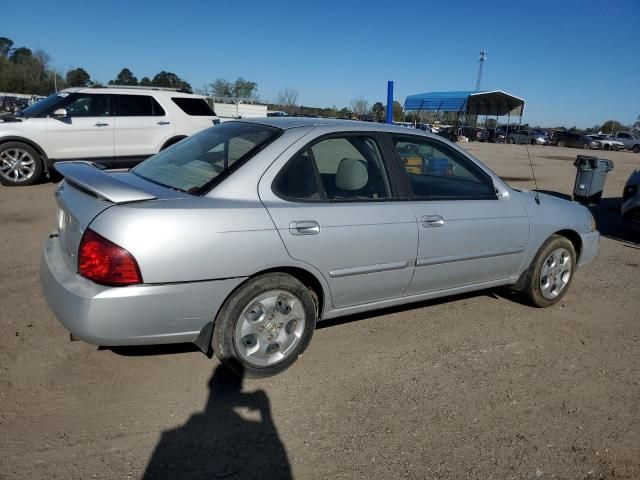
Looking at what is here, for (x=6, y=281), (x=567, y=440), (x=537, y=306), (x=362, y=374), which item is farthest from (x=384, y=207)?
(x=6, y=281)

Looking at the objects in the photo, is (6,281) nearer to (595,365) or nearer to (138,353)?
(138,353)

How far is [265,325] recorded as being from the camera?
3162mm

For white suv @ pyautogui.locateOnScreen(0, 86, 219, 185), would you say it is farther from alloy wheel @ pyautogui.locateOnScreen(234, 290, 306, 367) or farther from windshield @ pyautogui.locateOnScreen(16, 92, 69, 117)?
alloy wheel @ pyautogui.locateOnScreen(234, 290, 306, 367)

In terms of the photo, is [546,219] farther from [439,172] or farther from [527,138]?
[527,138]

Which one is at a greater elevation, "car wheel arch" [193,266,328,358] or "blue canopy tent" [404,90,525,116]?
"blue canopy tent" [404,90,525,116]

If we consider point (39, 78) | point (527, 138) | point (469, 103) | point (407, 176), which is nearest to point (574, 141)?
point (527, 138)

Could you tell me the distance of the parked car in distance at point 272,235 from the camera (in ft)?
8.86

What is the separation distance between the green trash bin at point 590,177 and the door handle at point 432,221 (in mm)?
8131

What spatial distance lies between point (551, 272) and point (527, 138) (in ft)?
147

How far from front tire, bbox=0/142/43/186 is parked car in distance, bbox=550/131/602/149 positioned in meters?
44.3

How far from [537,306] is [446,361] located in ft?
5.18

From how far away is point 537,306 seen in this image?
4734 mm

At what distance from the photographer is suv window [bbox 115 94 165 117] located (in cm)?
965

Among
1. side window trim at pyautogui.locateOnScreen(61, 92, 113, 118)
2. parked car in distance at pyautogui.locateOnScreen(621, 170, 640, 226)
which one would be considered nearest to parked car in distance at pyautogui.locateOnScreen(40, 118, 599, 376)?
parked car in distance at pyautogui.locateOnScreen(621, 170, 640, 226)
